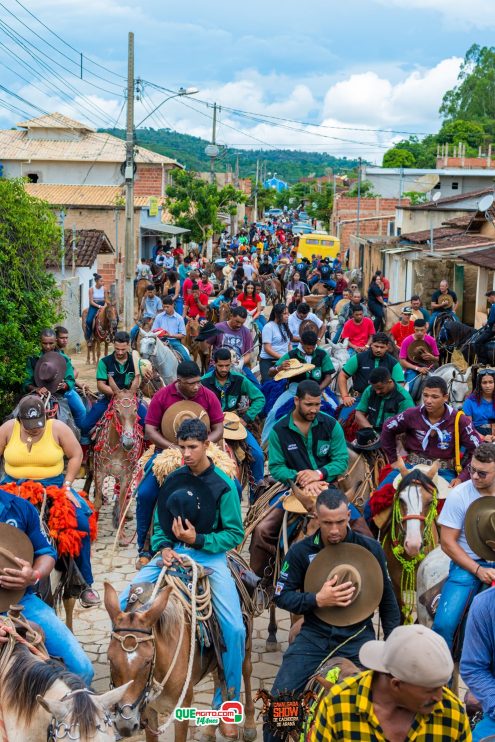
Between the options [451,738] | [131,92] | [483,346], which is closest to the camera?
Answer: [451,738]

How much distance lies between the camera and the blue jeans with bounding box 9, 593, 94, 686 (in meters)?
6.12

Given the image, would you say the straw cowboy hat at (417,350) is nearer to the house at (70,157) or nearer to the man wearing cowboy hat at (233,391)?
the man wearing cowboy hat at (233,391)

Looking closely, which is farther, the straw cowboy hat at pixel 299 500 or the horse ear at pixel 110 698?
the straw cowboy hat at pixel 299 500

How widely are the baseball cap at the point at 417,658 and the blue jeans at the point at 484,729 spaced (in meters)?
1.66

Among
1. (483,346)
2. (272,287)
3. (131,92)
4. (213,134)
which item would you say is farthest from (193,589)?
(213,134)

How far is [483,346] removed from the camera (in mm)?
15781

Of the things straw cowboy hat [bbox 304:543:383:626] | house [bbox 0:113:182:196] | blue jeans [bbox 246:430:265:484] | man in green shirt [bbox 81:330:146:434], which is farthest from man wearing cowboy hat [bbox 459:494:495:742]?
house [bbox 0:113:182:196]

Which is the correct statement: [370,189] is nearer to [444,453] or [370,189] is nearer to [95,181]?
[95,181]

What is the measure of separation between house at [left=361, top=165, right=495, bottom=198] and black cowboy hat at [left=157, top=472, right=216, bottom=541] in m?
31.2

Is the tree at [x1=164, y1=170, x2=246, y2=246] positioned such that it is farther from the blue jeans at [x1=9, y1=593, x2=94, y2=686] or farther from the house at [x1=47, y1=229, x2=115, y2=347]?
the blue jeans at [x1=9, y1=593, x2=94, y2=686]

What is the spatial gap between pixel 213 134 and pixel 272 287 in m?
27.9

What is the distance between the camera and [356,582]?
5.64 m

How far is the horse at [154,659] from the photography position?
209 inches

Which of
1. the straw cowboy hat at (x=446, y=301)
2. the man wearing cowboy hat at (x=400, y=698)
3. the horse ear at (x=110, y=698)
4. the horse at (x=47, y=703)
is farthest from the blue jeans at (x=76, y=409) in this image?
the straw cowboy hat at (x=446, y=301)
